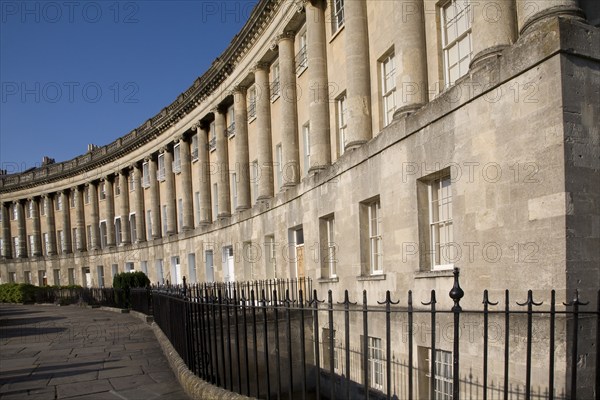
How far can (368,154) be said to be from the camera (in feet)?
38.3

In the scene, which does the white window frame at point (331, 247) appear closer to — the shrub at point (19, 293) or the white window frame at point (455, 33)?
the white window frame at point (455, 33)

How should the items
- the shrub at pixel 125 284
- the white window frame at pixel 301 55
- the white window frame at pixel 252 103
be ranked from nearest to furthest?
1. the white window frame at pixel 301 55
2. the white window frame at pixel 252 103
3. the shrub at pixel 125 284

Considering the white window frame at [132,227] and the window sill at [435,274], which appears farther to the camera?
the white window frame at [132,227]

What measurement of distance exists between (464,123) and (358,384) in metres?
6.22

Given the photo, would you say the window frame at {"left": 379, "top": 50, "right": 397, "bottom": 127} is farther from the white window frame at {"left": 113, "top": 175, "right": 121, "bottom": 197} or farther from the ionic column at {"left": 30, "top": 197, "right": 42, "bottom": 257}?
the ionic column at {"left": 30, "top": 197, "right": 42, "bottom": 257}

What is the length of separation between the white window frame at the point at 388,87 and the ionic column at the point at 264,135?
8.87 m

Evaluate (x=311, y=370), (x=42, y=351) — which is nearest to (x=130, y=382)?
(x=42, y=351)

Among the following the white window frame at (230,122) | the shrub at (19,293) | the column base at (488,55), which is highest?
the white window frame at (230,122)

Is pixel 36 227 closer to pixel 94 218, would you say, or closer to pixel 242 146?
pixel 94 218

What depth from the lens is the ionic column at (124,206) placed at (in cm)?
3938

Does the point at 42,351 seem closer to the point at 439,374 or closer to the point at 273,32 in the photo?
the point at 439,374

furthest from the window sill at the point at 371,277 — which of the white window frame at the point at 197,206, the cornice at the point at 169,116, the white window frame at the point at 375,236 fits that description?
the white window frame at the point at 197,206

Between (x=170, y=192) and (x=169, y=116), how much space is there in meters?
5.07

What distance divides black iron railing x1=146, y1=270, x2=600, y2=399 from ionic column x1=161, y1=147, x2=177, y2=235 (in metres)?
22.4
